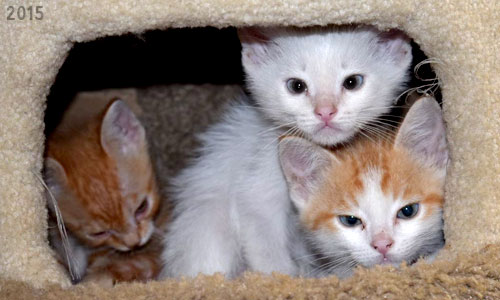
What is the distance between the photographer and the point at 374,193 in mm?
1873

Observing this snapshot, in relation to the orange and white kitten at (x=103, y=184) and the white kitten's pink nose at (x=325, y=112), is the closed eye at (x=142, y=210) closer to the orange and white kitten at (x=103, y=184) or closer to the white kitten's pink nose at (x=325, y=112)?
the orange and white kitten at (x=103, y=184)

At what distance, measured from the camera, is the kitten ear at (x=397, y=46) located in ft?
6.54

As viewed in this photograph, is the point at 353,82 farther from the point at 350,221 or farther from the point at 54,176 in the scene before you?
the point at 54,176

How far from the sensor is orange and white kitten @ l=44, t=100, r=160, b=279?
7.94 feet

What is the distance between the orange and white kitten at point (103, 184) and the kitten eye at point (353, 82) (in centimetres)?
100

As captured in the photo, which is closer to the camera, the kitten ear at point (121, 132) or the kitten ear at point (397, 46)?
the kitten ear at point (397, 46)

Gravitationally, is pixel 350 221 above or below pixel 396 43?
below

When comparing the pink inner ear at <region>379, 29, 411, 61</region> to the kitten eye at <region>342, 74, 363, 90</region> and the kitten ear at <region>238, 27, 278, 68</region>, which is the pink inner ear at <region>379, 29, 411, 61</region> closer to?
the kitten eye at <region>342, 74, 363, 90</region>

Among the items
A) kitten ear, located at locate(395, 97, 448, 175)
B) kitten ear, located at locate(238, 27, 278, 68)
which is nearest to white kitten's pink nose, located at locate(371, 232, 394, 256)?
kitten ear, located at locate(395, 97, 448, 175)

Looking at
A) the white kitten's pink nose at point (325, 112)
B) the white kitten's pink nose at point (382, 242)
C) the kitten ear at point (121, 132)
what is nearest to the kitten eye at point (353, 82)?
the white kitten's pink nose at point (325, 112)

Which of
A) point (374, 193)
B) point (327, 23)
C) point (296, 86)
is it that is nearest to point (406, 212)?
point (374, 193)

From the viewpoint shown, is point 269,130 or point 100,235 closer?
point 269,130

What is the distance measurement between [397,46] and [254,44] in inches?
18.1

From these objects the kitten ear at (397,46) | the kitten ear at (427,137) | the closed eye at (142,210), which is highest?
the kitten ear at (397,46)
